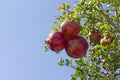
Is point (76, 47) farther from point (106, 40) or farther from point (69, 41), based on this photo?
point (106, 40)

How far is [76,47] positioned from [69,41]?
0.15 m

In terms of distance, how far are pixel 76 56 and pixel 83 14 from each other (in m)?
2.25

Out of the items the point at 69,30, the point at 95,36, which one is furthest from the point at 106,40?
the point at 69,30

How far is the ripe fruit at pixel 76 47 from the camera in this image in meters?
5.05

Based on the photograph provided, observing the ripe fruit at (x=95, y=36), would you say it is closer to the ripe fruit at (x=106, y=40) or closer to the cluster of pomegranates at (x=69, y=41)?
the ripe fruit at (x=106, y=40)

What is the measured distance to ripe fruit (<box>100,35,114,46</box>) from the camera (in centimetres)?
685

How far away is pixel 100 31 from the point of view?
24.1 ft

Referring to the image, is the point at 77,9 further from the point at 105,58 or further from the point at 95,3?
the point at 105,58

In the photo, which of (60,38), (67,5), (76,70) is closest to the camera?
(60,38)

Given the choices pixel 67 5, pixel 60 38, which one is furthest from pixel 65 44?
pixel 67 5

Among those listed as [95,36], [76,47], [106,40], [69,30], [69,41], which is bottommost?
[76,47]

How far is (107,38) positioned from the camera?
23.2 feet

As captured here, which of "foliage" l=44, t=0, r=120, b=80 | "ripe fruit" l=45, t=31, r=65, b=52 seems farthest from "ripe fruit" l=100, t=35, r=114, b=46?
"ripe fruit" l=45, t=31, r=65, b=52

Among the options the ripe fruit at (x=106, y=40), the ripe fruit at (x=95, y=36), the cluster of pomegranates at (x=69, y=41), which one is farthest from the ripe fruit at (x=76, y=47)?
the ripe fruit at (x=95, y=36)
